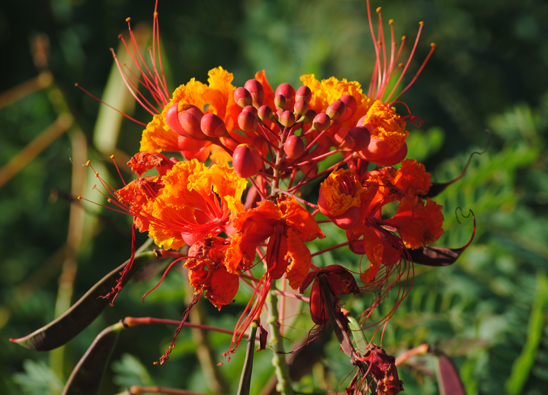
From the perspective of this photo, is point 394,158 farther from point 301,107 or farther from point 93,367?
point 93,367

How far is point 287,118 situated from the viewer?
3.35 feet

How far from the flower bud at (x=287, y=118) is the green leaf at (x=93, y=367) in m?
0.67

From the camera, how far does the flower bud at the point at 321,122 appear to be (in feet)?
3.31

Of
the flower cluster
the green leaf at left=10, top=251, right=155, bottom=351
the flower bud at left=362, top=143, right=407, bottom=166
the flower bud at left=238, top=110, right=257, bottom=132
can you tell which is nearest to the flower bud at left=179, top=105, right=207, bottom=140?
the flower cluster

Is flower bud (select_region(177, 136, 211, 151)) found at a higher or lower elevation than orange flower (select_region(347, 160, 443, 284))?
higher

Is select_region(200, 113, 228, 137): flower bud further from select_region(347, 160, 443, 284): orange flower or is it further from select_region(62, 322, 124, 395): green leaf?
select_region(62, 322, 124, 395): green leaf

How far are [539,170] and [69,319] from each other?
2318 mm

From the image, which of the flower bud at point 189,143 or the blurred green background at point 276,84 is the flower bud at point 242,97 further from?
the blurred green background at point 276,84

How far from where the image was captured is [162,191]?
103 centimetres

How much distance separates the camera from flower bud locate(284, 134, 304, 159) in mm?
999

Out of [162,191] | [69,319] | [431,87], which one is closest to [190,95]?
[162,191]

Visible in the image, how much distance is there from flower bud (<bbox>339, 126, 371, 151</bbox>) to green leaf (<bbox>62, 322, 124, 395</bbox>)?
0.74 metres

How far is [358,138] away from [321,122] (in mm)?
92

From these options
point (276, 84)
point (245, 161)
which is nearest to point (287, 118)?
point (245, 161)
